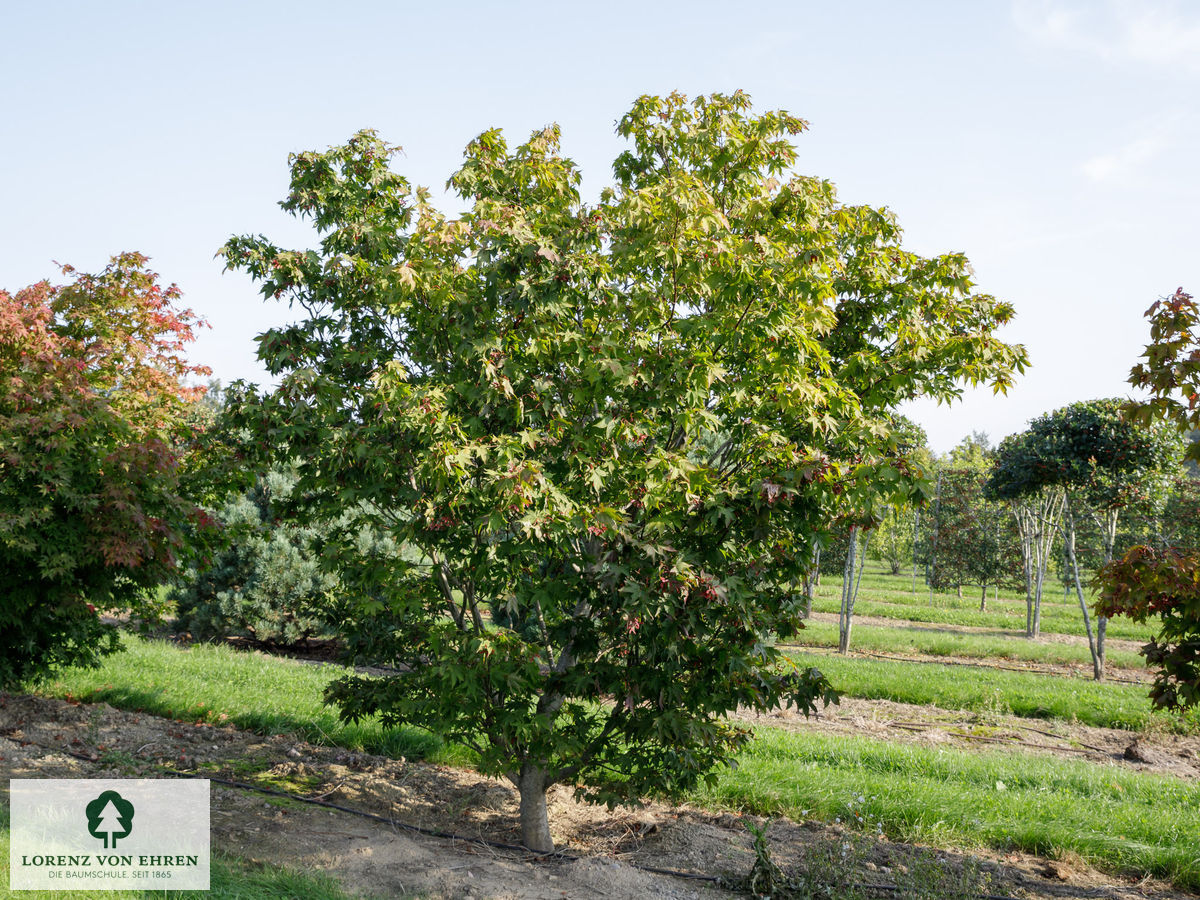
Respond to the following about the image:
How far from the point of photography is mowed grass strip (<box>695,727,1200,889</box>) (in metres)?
5.48

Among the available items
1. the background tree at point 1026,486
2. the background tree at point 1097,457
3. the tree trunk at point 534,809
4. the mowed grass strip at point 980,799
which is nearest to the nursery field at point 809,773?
the mowed grass strip at point 980,799

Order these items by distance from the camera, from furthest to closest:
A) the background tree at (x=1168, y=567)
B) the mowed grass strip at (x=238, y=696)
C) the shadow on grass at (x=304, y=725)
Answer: the mowed grass strip at (x=238, y=696)
the shadow on grass at (x=304, y=725)
the background tree at (x=1168, y=567)

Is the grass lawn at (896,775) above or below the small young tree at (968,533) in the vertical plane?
below

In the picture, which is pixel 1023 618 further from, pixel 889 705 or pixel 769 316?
pixel 769 316

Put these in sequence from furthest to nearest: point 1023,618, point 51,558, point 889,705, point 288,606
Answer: point 1023,618 < point 288,606 < point 889,705 < point 51,558

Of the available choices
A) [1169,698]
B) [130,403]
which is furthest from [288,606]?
[1169,698]

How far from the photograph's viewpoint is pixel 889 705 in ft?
33.9

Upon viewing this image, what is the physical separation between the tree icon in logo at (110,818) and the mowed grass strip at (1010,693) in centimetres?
676

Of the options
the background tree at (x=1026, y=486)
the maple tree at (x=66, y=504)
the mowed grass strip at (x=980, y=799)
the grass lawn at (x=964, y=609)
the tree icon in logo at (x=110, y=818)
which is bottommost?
the grass lawn at (x=964, y=609)

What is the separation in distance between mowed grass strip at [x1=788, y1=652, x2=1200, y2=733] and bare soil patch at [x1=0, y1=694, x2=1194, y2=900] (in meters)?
3.90

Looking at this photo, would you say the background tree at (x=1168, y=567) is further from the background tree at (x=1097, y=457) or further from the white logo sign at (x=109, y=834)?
the background tree at (x=1097, y=457)

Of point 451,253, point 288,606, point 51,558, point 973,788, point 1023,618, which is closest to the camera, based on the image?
point 451,253

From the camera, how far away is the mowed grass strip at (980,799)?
548 cm

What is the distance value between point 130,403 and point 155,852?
5.02 metres
